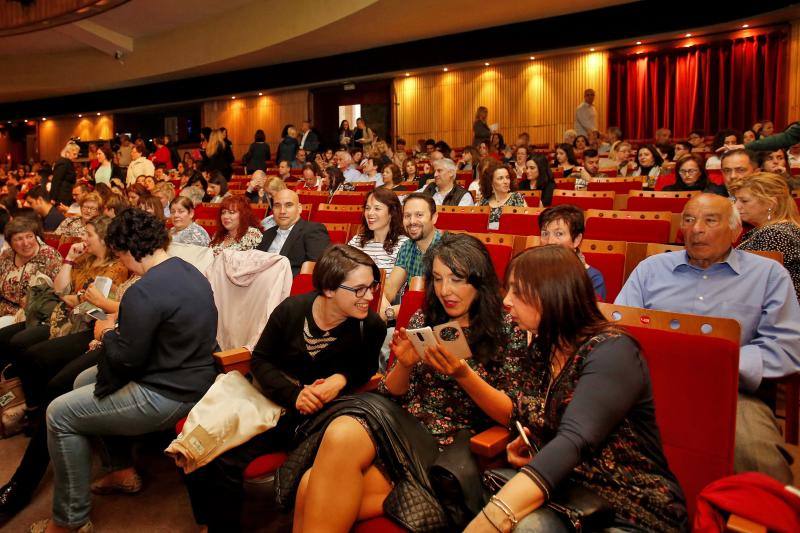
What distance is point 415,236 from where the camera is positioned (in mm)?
3396

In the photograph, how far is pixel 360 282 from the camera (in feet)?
7.43

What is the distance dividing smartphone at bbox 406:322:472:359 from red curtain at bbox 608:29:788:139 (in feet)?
37.6

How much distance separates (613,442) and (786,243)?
1842 mm

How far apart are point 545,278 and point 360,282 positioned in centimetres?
86

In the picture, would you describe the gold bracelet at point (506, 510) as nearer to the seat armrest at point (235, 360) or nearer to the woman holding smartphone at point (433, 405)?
the woman holding smartphone at point (433, 405)

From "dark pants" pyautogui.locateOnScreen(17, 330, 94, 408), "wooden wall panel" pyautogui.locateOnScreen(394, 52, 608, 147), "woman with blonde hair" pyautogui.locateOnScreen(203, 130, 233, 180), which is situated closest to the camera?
"dark pants" pyautogui.locateOnScreen(17, 330, 94, 408)

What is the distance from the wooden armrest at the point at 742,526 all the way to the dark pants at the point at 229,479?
147 centimetres

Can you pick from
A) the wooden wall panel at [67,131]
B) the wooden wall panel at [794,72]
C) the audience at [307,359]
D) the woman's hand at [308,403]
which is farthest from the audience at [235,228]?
the wooden wall panel at [67,131]

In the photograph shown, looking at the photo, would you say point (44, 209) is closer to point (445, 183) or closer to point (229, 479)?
point (445, 183)

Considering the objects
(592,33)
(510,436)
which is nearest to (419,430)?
(510,436)

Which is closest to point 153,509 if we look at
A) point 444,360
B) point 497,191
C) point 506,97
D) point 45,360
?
point 45,360

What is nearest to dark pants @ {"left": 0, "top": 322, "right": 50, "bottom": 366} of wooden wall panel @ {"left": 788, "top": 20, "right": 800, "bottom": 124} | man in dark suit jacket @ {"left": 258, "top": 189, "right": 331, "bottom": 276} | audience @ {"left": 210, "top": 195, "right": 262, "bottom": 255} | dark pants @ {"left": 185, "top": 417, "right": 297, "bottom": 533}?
audience @ {"left": 210, "top": 195, "right": 262, "bottom": 255}

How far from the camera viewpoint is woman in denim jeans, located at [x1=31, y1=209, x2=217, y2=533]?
2.41m

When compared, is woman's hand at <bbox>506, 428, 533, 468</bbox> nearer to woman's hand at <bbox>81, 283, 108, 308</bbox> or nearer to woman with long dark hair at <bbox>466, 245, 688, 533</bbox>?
woman with long dark hair at <bbox>466, 245, 688, 533</bbox>
